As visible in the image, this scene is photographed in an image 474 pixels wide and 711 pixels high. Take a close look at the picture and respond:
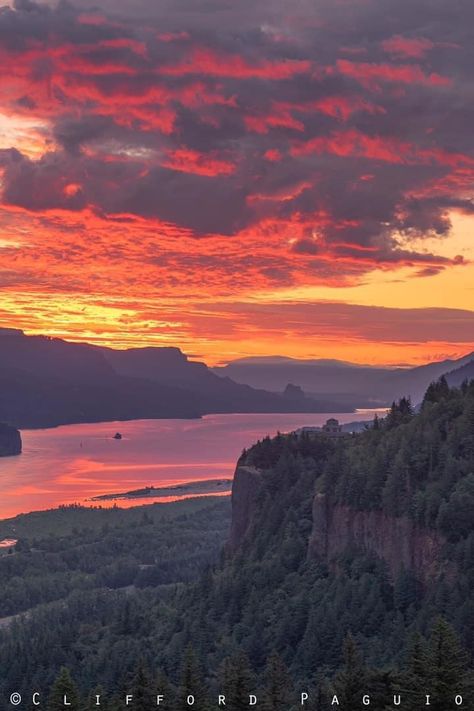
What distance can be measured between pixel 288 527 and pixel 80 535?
306ft

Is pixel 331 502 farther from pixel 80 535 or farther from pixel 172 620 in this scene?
pixel 80 535

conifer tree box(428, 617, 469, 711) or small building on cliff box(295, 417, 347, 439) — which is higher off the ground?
small building on cliff box(295, 417, 347, 439)

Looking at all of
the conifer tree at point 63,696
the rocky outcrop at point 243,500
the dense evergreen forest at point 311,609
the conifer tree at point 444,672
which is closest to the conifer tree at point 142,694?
the dense evergreen forest at point 311,609

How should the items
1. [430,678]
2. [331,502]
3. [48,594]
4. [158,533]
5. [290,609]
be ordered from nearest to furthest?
[430,678]
[290,609]
[331,502]
[48,594]
[158,533]

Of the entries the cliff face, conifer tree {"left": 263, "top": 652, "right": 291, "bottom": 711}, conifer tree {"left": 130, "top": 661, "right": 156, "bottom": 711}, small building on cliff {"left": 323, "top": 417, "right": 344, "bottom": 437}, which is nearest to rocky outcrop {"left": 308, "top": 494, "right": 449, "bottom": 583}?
the cliff face

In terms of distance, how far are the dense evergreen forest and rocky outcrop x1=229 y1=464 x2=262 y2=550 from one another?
3.36 feet

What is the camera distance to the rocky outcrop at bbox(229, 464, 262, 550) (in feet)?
372

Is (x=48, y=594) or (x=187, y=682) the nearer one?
(x=187, y=682)

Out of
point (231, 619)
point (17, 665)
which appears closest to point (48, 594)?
point (17, 665)

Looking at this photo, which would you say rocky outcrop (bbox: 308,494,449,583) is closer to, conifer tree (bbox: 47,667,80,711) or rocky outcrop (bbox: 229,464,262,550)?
rocky outcrop (bbox: 229,464,262,550)

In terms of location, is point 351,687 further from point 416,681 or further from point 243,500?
point 243,500

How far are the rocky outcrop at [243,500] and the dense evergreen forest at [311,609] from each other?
1025 millimetres

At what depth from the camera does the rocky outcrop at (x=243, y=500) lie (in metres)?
113

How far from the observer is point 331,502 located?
90.7 metres
